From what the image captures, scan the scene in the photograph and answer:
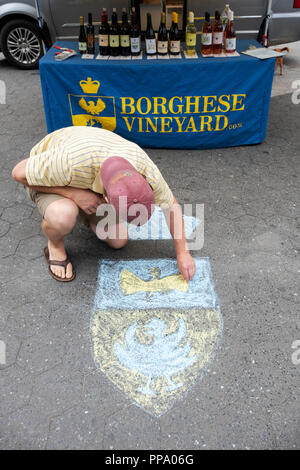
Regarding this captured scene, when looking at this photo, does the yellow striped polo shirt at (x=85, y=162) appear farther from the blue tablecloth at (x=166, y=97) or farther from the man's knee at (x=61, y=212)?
the blue tablecloth at (x=166, y=97)

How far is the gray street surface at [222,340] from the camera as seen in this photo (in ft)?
5.82

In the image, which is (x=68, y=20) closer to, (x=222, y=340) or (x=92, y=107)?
(x=92, y=107)

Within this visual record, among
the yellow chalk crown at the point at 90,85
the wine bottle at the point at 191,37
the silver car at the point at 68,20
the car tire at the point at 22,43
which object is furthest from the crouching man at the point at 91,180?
the car tire at the point at 22,43

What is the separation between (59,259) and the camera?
2553 mm

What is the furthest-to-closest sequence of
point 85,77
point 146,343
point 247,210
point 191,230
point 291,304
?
point 85,77 < point 247,210 < point 191,230 < point 291,304 < point 146,343

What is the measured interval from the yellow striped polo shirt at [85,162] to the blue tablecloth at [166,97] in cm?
164

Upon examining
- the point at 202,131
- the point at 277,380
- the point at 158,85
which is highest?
the point at 158,85

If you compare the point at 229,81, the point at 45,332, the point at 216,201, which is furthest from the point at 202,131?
the point at 45,332

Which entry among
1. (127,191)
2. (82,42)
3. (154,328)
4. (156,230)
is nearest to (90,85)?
(82,42)

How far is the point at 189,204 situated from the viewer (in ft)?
10.7

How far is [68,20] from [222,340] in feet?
15.7

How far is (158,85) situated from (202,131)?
2.01 ft

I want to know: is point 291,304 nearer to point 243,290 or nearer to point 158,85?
point 243,290

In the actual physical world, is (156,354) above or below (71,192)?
below
